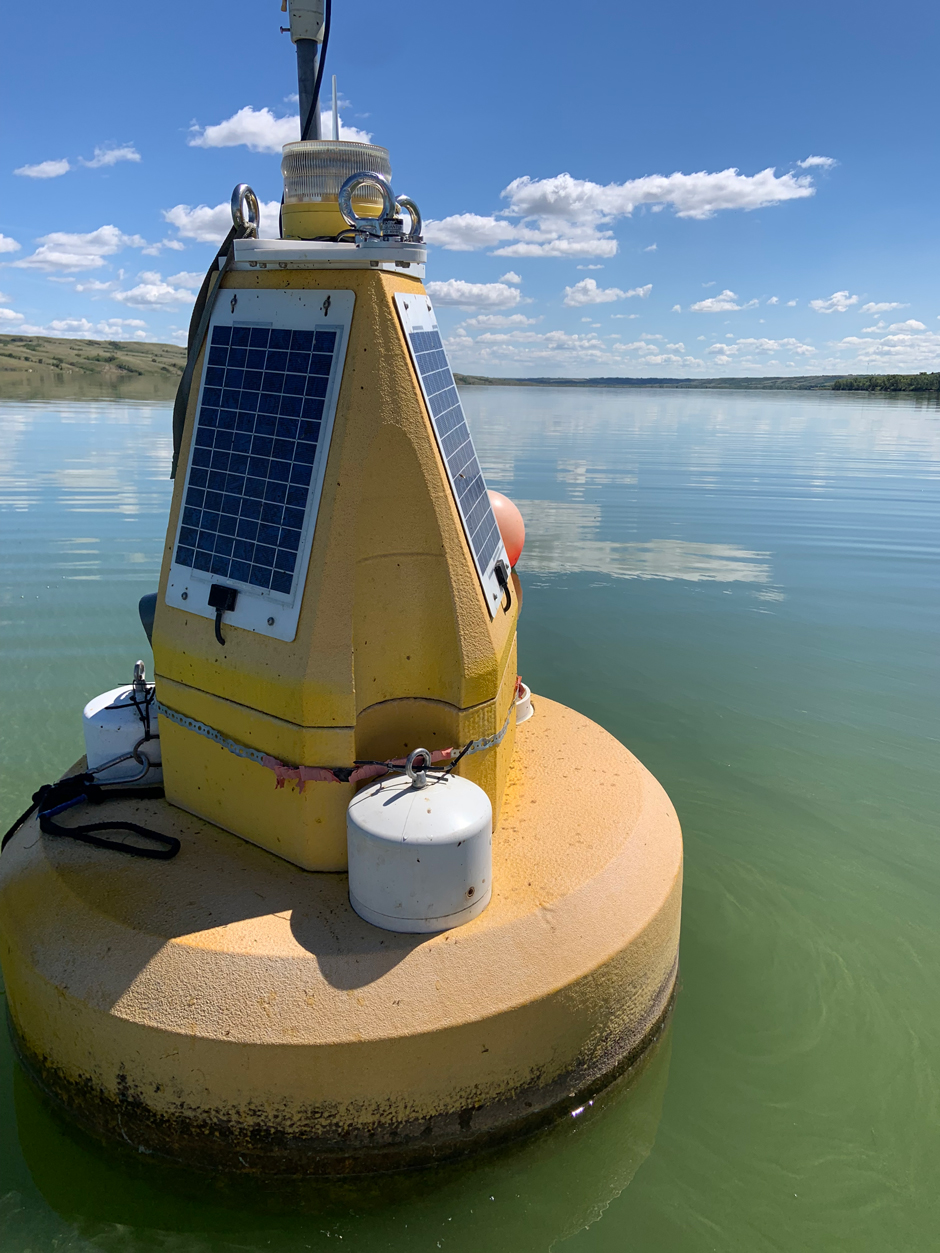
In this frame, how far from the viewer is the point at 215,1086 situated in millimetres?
2947

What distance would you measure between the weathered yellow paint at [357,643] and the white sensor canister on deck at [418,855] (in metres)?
0.30

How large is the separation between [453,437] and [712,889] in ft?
10.4

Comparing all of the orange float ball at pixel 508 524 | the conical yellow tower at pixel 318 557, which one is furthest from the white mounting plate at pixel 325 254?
the orange float ball at pixel 508 524

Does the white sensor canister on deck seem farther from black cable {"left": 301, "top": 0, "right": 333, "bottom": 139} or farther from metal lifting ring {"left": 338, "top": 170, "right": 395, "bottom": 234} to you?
black cable {"left": 301, "top": 0, "right": 333, "bottom": 139}

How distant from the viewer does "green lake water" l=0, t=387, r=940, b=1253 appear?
124 inches

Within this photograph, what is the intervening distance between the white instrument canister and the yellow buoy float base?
0.56 m

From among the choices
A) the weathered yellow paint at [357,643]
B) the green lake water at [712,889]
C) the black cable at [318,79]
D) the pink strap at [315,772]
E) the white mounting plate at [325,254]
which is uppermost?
the black cable at [318,79]

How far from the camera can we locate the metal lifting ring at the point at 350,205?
10.7 ft

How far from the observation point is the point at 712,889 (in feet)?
17.0

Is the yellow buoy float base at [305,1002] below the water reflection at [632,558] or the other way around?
below

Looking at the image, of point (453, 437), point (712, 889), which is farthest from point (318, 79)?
point (712, 889)

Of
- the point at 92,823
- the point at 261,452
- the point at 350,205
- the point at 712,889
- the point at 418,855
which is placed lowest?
the point at 712,889

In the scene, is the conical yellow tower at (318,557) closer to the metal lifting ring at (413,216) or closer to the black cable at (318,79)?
the metal lifting ring at (413,216)

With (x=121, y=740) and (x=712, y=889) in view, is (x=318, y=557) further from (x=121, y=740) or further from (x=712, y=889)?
(x=712, y=889)
